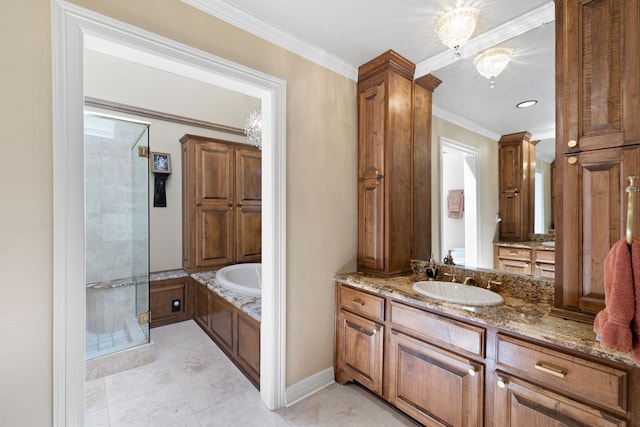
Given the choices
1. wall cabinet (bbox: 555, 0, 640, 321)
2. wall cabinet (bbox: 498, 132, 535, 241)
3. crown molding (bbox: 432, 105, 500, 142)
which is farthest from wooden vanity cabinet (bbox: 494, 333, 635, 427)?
crown molding (bbox: 432, 105, 500, 142)

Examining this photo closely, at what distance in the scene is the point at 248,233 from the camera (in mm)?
3797

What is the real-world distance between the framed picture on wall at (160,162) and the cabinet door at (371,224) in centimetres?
265

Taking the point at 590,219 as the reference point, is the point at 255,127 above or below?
above

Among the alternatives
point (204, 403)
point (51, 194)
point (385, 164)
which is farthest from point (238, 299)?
point (385, 164)

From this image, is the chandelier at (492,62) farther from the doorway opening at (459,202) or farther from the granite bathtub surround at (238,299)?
the granite bathtub surround at (238,299)

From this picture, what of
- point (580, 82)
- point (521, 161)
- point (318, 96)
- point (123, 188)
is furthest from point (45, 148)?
point (521, 161)

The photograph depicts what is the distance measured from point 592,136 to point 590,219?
356 millimetres

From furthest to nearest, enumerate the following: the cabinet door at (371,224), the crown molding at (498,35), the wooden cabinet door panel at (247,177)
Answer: the wooden cabinet door panel at (247,177) → the cabinet door at (371,224) → the crown molding at (498,35)

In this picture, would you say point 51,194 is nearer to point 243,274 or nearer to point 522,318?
point 522,318

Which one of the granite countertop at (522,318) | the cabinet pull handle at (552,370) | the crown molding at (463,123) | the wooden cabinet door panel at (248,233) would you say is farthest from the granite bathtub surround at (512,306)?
the wooden cabinet door panel at (248,233)

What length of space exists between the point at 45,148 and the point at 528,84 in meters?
2.53

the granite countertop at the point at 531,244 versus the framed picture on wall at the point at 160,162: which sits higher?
the framed picture on wall at the point at 160,162

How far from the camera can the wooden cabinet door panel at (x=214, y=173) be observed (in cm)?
341

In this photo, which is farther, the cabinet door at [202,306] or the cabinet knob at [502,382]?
the cabinet door at [202,306]
